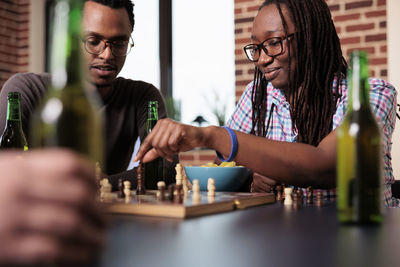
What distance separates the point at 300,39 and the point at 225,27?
7.18ft

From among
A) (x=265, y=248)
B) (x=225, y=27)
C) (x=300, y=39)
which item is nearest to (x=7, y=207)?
(x=265, y=248)

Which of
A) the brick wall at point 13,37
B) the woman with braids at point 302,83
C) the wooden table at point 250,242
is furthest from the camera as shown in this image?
the brick wall at point 13,37

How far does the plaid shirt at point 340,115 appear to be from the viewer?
4.71 feet

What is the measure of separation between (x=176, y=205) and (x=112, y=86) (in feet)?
4.23

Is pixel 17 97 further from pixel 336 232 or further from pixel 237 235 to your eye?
pixel 336 232

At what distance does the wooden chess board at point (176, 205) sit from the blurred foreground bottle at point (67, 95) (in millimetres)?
459

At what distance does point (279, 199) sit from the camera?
1214mm

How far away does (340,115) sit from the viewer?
5.02 feet

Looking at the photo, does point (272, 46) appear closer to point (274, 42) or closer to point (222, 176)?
point (274, 42)

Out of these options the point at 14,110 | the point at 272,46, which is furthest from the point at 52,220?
the point at 272,46

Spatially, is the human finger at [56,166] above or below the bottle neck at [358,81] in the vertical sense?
below

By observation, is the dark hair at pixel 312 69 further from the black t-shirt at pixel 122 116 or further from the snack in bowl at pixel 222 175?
the black t-shirt at pixel 122 116

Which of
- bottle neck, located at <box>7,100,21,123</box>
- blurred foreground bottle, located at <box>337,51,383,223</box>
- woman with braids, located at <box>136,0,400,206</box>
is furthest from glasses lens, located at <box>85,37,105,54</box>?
blurred foreground bottle, located at <box>337,51,383,223</box>

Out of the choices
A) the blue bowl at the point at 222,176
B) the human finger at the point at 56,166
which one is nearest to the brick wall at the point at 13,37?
the blue bowl at the point at 222,176
